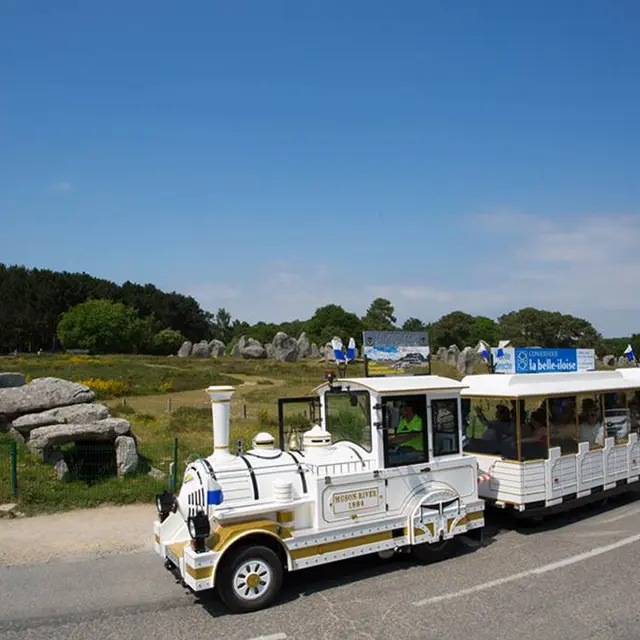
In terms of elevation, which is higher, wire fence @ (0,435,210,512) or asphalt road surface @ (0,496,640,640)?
wire fence @ (0,435,210,512)

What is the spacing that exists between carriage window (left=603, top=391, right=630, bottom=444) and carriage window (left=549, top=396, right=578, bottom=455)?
1084mm

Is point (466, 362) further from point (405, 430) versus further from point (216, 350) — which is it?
point (405, 430)

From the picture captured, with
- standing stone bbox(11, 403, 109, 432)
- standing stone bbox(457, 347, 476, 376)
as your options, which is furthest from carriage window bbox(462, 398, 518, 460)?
standing stone bbox(457, 347, 476, 376)

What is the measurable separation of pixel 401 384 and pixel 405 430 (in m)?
0.63

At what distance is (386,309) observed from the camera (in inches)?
4240

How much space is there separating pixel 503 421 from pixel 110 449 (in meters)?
8.60

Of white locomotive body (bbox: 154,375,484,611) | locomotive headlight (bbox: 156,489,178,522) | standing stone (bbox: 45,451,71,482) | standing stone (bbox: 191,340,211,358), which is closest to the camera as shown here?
white locomotive body (bbox: 154,375,484,611)

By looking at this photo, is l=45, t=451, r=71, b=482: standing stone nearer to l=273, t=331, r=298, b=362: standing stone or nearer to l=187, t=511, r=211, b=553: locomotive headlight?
l=187, t=511, r=211, b=553: locomotive headlight

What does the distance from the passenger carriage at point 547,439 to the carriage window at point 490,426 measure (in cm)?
2

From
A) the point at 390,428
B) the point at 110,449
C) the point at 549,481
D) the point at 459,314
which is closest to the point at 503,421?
the point at 549,481

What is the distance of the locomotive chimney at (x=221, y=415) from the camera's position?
773cm

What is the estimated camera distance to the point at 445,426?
9.02 meters

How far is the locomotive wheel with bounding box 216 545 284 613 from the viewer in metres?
6.96

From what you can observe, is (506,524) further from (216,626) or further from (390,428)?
(216,626)
